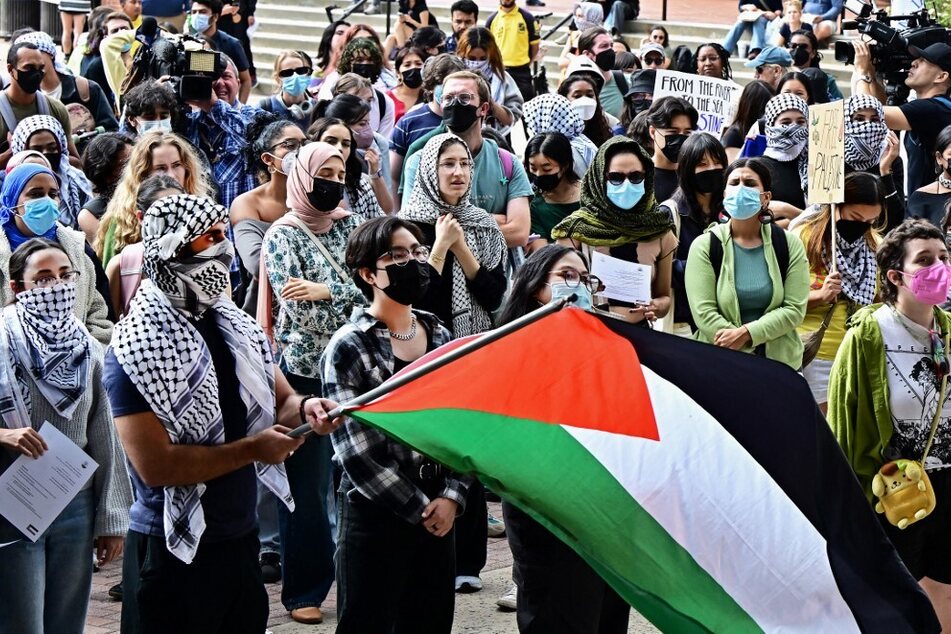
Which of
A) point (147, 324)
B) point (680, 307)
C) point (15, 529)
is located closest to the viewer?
point (147, 324)

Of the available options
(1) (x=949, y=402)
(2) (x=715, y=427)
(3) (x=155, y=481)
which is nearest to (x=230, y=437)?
(3) (x=155, y=481)

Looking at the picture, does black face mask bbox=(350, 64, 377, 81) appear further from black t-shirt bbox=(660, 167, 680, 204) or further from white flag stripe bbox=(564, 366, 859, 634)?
white flag stripe bbox=(564, 366, 859, 634)

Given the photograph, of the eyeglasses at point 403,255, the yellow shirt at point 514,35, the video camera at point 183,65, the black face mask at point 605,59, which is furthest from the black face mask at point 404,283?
the yellow shirt at point 514,35

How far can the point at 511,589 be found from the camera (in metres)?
7.37

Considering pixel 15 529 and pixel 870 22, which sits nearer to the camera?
pixel 15 529

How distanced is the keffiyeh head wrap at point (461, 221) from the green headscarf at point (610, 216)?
1.40 ft

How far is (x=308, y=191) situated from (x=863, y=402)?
2.56m

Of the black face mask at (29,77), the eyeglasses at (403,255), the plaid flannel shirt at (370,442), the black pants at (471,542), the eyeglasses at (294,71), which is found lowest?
the black pants at (471,542)

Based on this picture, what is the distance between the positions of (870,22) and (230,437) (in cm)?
782

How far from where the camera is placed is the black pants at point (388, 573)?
5.59 metres

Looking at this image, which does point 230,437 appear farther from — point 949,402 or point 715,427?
point 949,402

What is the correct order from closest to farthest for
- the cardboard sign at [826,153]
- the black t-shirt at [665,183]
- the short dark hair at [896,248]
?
1. the short dark hair at [896,248]
2. the cardboard sign at [826,153]
3. the black t-shirt at [665,183]

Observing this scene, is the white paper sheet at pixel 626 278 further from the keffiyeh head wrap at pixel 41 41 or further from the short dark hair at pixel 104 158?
the keffiyeh head wrap at pixel 41 41

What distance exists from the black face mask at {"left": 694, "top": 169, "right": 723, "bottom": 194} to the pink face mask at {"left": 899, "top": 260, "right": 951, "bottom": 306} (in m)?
1.99
